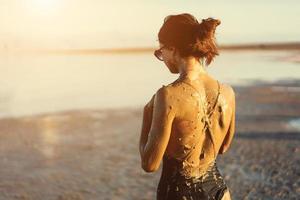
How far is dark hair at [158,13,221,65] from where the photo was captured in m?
2.69

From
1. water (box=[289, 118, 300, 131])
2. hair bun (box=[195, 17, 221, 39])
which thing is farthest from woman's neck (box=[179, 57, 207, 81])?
water (box=[289, 118, 300, 131])

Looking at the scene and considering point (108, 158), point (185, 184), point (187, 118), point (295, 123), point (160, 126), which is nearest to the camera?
point (160, 126)

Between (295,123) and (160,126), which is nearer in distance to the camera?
(160,126)

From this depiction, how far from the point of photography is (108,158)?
40.2 feet

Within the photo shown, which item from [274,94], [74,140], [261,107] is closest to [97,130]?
[74,140]

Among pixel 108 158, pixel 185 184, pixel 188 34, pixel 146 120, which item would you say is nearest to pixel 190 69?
pixel 188 34

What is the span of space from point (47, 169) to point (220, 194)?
8739 mm

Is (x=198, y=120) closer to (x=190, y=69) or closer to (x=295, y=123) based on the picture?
(x=190, y=69)

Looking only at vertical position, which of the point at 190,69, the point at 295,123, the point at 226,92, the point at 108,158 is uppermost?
the point at 190,69

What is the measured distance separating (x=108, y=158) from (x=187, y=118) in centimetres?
954

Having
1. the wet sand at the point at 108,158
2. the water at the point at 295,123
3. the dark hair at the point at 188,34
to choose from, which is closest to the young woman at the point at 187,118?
the dark hair at the point at 188,34

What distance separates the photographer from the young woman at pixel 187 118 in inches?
107

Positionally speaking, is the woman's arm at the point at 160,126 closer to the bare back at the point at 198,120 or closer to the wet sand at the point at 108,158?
the bare back at the point at 198,120

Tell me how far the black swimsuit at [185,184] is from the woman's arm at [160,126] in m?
0.25
